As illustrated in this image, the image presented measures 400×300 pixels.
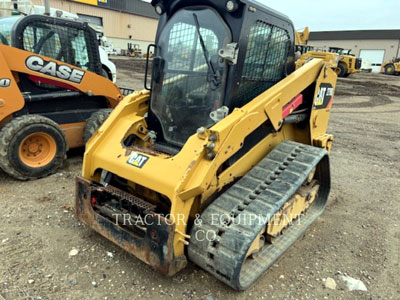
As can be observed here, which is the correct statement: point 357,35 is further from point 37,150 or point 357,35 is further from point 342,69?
point 37,150

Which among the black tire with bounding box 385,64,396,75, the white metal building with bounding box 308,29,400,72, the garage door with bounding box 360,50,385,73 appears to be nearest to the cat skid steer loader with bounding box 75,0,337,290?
the black tire with bounding box 385,64,396,75

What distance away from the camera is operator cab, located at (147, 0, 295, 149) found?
2697 mm

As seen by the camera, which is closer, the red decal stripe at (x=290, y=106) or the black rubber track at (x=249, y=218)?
the black rubber track at (x=249, y=218)

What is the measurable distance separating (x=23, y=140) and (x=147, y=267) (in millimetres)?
2519

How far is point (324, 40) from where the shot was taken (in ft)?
170

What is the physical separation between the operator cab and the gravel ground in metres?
1.21

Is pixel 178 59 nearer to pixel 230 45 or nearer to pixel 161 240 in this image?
pixel 230 45

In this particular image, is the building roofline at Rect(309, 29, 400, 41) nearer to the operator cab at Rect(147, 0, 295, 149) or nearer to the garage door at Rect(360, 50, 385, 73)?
the garage door at Rect(360, 50, 385, 73)

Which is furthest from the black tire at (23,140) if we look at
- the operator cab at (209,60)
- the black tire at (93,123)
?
the operator cab at (209,60)

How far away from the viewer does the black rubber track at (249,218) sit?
232 centimetres

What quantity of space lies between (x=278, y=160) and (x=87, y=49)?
3652 mm

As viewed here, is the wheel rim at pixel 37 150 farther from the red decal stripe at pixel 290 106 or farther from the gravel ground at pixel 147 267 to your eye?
the red decal stripe at pixel 290 106

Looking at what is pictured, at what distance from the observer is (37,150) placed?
446 cm

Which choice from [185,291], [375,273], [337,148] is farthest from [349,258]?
[337,148]
